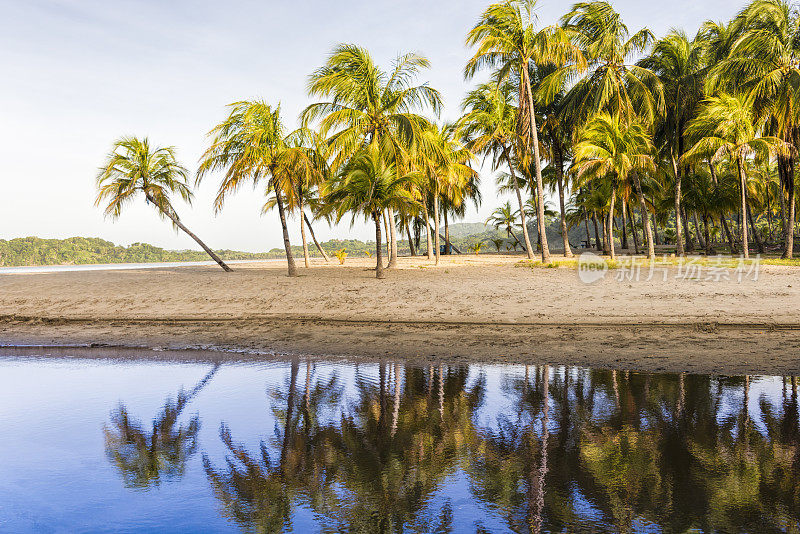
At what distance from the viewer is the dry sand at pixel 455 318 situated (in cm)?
913

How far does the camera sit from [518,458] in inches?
169

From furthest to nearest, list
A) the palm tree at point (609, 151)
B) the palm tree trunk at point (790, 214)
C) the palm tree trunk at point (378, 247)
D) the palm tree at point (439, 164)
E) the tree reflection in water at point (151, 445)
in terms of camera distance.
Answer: the palm tree trunk at point (790, 214) < the palm tree at point (609, 151) < the palm tree at point (439, 164) < the palm tree trunk at point (378, 247) < the tree reflection in water at point (151, 445)

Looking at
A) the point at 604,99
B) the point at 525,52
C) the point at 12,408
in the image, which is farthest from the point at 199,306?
the point at 604,99

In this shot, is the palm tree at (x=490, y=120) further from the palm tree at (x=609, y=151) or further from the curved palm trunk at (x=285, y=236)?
the curved palm trunk at (x=285, y=236)

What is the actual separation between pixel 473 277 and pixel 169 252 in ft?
256

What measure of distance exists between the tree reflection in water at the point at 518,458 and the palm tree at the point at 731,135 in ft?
69.0

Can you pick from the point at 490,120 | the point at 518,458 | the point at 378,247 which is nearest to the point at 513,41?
the point at 490,120

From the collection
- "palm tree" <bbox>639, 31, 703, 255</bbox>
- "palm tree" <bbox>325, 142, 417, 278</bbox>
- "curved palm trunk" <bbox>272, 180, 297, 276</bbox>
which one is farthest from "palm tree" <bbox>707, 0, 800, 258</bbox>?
"curved palm trunk" <bbox>272, 180, 297, 276</bbox>

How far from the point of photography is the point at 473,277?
1859 cm

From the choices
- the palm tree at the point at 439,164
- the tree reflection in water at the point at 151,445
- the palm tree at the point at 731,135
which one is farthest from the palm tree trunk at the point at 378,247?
the palm tree at the point at 731,135

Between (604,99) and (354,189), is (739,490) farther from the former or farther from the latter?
(604,99)

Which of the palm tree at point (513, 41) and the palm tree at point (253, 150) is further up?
the palm tree at point (513, 41)

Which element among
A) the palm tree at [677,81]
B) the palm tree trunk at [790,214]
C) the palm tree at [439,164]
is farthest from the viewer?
the palm tree at [677,81]

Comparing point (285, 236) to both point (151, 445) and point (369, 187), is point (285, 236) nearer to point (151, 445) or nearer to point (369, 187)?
point (369, 187)
